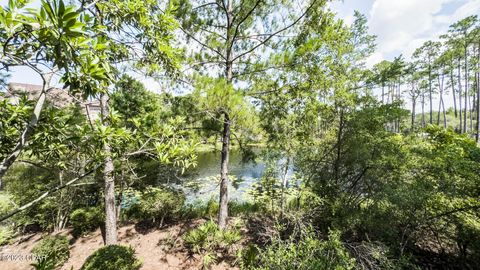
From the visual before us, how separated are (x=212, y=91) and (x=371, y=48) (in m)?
7.27

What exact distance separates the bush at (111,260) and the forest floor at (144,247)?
51cm

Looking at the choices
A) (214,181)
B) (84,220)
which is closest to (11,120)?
(84,220)

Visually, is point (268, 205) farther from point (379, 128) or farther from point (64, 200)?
point (64, 200)

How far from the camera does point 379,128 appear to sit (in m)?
5.64

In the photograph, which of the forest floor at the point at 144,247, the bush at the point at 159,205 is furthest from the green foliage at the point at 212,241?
the bush at the point at 159,205

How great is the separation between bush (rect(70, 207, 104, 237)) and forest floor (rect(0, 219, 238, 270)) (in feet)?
0.75

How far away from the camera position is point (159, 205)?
6.34 meters

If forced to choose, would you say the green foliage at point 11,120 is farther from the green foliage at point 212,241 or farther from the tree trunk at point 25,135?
the green foliage at point 212,241

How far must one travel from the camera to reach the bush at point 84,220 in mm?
6418

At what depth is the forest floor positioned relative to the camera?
495cm

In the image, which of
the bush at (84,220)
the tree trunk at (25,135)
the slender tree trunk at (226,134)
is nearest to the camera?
the tree trunk at (25,135)

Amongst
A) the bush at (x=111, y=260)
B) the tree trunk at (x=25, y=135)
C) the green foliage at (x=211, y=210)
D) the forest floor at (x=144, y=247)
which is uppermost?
the tree trunk at (x=25, y=135)

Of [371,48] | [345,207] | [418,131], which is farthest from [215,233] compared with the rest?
[371,48]

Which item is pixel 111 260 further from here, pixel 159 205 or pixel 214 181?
pixel 214 181
